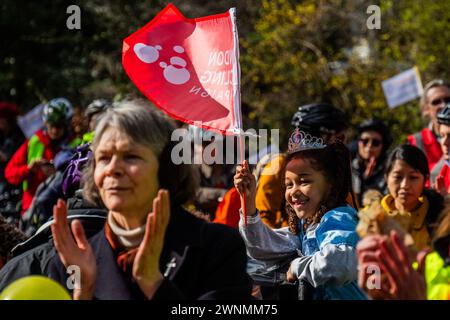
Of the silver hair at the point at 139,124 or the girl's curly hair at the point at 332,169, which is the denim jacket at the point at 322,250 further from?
the silver hair at the point at 139,124

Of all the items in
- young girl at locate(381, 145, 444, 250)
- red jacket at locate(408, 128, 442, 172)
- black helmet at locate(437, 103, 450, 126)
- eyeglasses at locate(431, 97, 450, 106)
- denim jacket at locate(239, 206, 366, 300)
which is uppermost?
eyeglasses at locate(431, 97, 450, 106)

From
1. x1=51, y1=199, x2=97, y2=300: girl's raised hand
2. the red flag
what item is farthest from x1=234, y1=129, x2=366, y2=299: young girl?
x1=51, y1=199, x2=97, y2=300: girl's raised hand

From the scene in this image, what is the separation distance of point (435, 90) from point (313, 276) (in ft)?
14.1

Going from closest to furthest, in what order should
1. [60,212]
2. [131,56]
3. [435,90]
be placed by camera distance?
[60,212]
[131,56]
[435,90]

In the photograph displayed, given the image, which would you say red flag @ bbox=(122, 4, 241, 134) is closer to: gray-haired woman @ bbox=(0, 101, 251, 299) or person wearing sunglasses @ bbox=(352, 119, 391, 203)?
gray-haired woman @ bbox=(0, 101, 251, 299)

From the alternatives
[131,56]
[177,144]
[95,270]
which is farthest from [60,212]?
[131,56]

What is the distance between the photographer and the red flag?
4.70 m

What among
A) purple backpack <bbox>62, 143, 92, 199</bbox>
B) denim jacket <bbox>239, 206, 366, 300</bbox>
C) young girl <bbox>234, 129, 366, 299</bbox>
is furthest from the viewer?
purple backpack <bbox>62, 143, 92, 199</bbox>

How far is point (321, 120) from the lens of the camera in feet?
20.9

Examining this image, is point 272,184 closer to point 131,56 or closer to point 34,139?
point 131,56

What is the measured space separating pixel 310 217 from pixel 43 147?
4990 mm

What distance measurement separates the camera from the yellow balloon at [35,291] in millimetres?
3154

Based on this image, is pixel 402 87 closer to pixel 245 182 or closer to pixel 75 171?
pixel 75 171

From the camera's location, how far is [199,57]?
4910 mm
